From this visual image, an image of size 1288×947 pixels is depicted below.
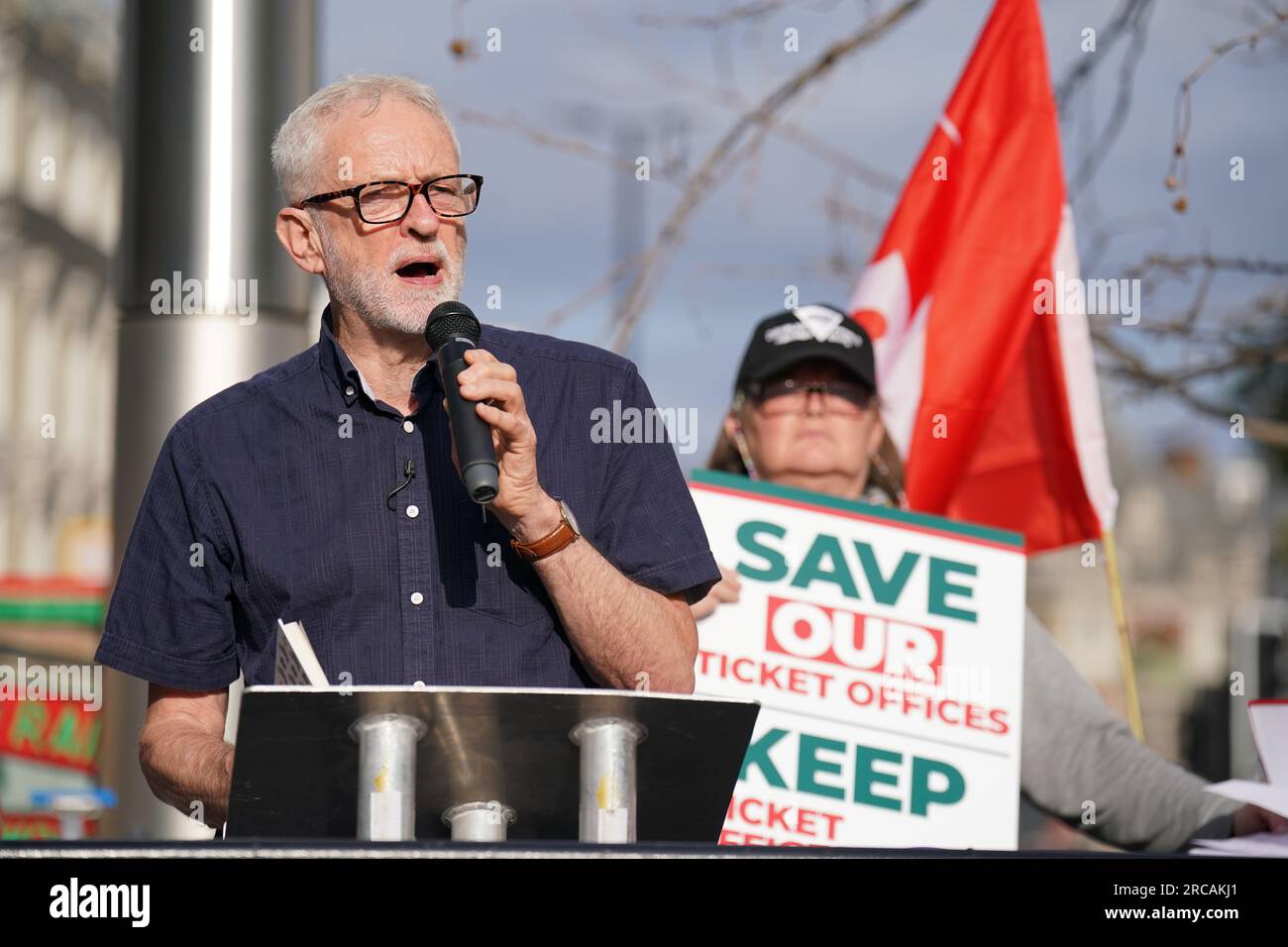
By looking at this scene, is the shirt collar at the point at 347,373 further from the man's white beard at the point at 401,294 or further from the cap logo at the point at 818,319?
the cap logo at the point at 818,319

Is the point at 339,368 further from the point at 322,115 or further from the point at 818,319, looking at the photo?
the point at 818,319

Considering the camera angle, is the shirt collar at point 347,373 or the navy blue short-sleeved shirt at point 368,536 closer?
the navy blue short-sleeved shirt at point 368,536

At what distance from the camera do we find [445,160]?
2.44m

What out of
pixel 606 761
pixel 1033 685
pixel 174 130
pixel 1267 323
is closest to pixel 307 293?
pixel 174 130

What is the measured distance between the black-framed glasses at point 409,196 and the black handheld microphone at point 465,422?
0.92 ft

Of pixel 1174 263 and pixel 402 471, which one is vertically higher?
pixel 1174 263

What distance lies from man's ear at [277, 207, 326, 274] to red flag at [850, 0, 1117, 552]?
8.67 ft

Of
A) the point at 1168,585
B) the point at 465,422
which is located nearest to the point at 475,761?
the point at 465,422

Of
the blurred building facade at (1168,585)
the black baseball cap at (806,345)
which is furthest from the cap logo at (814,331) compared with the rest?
the blurred building facade at (1168,585)

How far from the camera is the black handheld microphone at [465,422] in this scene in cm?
194

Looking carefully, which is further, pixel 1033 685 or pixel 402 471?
pixel 1033 685

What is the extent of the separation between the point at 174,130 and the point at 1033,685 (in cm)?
229
